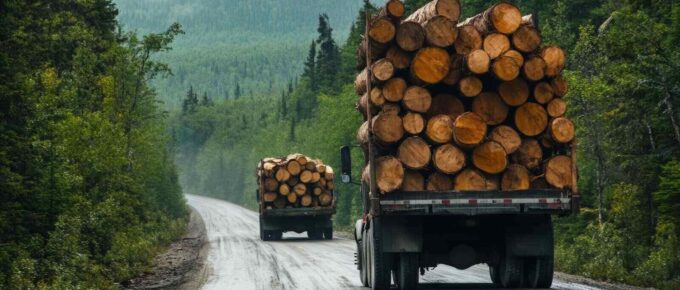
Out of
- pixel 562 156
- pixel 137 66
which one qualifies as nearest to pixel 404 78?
pixel 562 156

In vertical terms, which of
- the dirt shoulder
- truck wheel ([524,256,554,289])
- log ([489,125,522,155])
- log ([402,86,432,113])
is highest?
log ([402,86,432,113])

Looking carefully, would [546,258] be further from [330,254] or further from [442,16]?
[330,254]

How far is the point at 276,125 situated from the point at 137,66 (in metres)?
92.8

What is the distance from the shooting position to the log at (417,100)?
1360cm

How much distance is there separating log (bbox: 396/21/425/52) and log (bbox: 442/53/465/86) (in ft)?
1.69

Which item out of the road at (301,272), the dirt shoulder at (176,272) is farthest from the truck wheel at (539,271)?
the dirt shoulder at (176,272)

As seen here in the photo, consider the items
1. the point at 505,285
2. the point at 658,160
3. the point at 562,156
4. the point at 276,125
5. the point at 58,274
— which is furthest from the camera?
the point at 276,125

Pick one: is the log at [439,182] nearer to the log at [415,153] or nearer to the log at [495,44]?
the log at [415,153]

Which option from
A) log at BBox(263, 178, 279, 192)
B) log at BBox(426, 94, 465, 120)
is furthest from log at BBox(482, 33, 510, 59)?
log at BBox(263, 178, 279, 192)

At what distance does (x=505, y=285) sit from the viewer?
48.2 ft

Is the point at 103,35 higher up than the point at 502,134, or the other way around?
the point at 103,35

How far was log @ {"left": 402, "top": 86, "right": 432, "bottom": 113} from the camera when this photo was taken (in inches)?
535

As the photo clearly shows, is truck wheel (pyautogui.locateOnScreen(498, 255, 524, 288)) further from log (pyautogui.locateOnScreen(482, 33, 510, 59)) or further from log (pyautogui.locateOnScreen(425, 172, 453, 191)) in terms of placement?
log (pyautogui.locateOnScreen(482, 33, 510, 59))

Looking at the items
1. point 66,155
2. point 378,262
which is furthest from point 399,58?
point 66,155
